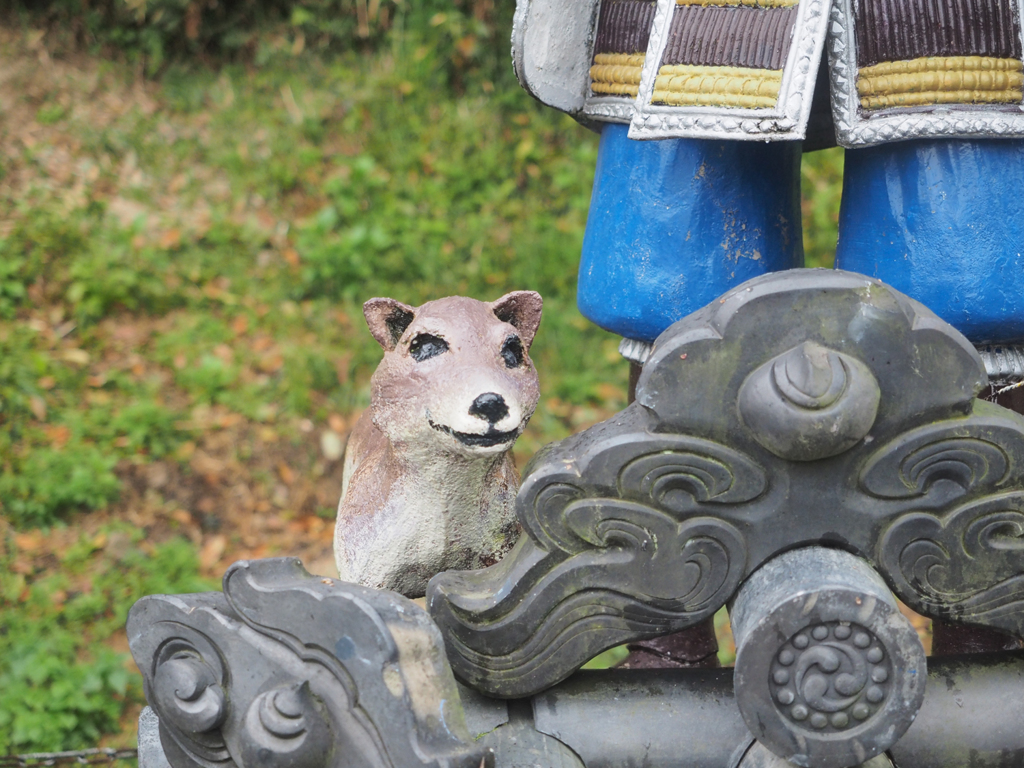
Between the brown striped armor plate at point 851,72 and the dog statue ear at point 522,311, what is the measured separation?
0.26m

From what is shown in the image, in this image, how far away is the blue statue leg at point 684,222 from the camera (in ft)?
5.09

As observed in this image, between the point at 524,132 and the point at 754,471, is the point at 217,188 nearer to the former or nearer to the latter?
the point at 524,132

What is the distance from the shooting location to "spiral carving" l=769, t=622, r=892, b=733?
3.61 ft

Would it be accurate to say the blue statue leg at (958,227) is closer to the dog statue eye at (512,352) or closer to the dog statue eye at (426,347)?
the dog statue eye at (512,352)

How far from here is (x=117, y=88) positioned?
13.7 feet

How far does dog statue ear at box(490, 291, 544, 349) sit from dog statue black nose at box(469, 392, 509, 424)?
0.16 metres

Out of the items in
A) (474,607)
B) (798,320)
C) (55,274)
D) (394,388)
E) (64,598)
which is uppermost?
(798,320)

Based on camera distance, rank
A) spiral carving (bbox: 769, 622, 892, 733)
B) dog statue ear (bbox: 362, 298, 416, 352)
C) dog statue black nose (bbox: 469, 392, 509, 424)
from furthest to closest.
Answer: dog statue ear (bbox: 362, 298, 416, 352)
dog statue black nose (bbox: 469, 392, 509, 424)
spiral carving (bbox: 769, 622, 892, 733)

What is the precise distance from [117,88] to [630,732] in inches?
147

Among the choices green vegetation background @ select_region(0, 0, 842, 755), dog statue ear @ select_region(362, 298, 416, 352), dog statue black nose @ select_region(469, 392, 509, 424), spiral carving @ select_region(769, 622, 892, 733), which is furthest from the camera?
green vegetation background @ select_region(0, 0, 842, 755)

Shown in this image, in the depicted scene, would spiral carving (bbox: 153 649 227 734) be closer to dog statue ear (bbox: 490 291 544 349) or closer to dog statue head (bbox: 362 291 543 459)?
dog statue head (bbox: 362 291 543 459)

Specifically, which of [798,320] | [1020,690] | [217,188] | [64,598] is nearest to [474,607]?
[798,320]

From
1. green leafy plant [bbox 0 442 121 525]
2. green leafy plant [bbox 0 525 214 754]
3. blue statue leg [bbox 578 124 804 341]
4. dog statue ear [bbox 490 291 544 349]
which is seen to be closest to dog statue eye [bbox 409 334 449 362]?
dog statue ear [bbox 490 291 544 349]

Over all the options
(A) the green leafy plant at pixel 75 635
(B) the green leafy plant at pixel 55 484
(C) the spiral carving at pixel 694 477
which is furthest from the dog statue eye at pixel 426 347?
(B) the green leafy plant at pixel 55 484
